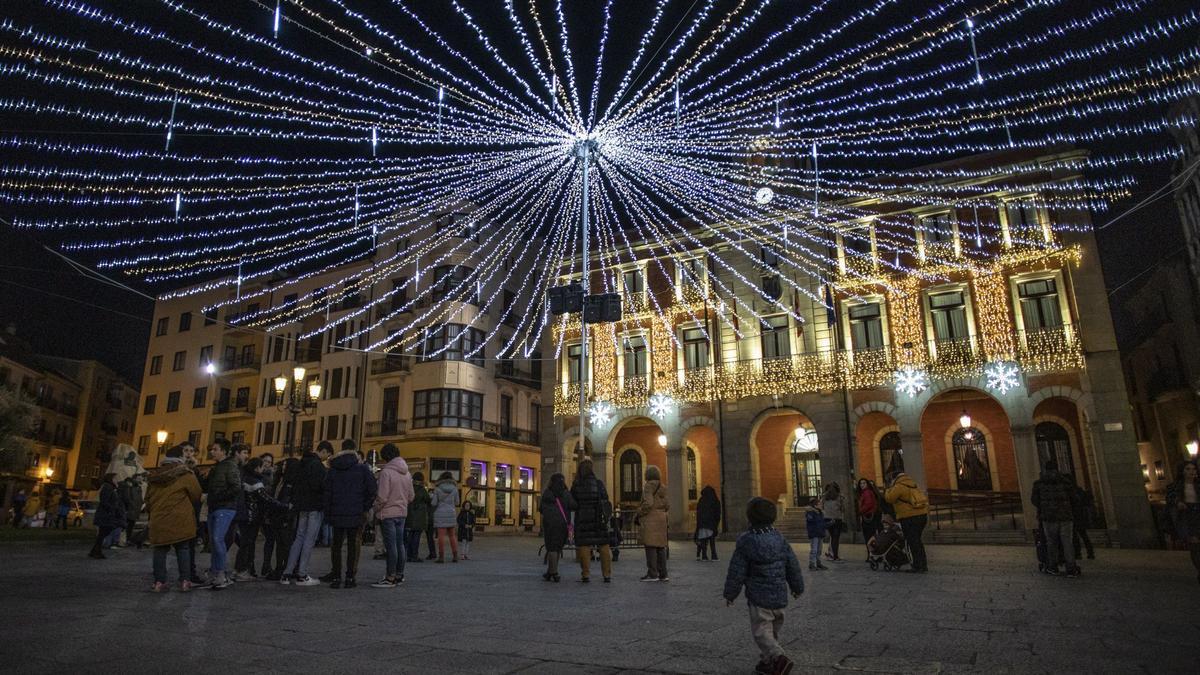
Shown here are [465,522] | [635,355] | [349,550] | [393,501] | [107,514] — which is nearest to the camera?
[349,550]

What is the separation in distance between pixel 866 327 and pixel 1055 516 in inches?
564

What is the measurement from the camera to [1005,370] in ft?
68.6

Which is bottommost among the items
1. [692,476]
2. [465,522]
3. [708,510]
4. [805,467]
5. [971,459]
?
[465,522]

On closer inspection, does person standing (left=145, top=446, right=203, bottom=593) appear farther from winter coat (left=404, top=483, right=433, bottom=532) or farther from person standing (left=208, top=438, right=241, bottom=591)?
winter coat (left=404, top=483, right=433, bottom=532)

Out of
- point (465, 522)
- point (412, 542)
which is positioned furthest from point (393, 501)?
point (465, 522)

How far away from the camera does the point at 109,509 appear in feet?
40.3

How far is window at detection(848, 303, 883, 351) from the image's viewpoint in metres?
23.5

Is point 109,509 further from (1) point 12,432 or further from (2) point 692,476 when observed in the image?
(1) point 12,432

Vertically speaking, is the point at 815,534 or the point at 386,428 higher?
the point at 386,428

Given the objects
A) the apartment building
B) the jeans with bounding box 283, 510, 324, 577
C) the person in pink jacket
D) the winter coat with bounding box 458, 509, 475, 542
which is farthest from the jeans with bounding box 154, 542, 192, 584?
the apartment building

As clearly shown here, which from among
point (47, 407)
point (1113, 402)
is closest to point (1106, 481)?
point (1113, 402)

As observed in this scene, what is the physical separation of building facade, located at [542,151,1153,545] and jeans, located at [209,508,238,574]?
62.7ft

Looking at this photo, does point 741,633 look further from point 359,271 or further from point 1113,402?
point 359,271

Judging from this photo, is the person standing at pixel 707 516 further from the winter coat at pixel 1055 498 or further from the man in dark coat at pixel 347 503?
the man in dark coat at pixel 347 503
